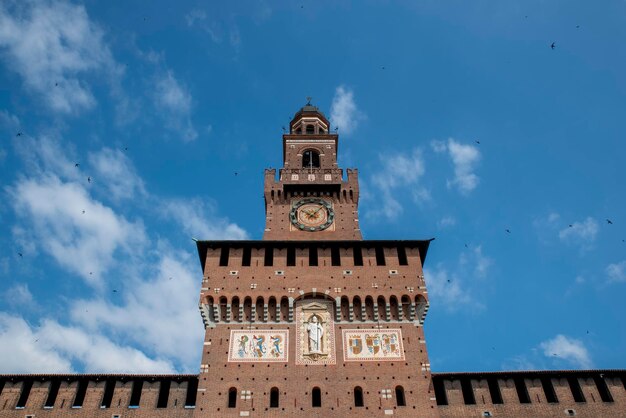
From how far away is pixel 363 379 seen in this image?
27.0 metres

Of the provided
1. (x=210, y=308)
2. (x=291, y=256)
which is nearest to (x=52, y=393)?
(x=210, y=308)

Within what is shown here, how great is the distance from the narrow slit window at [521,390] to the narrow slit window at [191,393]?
51.0 feet

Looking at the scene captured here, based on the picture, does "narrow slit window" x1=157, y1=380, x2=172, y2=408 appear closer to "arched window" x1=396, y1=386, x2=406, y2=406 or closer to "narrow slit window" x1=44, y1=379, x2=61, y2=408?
"narrow slit window" x1=44, y1=379, x2=61, y2=408

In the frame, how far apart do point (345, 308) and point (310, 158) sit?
14420 mm

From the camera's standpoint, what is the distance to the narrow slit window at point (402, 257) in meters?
31.2

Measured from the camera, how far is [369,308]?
2936 centimetres

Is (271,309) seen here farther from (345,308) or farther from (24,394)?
(24,394)

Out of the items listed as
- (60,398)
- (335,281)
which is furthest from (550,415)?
(60,398)

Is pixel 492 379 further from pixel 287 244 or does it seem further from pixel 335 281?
pixel 287 244

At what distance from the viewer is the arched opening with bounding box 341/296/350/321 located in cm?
2910

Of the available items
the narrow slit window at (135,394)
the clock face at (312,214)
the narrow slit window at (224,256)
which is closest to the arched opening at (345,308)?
the narrow slit window at (224,256)

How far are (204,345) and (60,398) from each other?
735cm

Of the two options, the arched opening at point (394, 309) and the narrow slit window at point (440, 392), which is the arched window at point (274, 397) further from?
the narrow slit window at point (440, 392)

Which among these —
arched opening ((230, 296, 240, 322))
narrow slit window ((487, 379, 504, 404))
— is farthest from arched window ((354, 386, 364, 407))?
narrow slit window ((487, 379, 504, 404))
